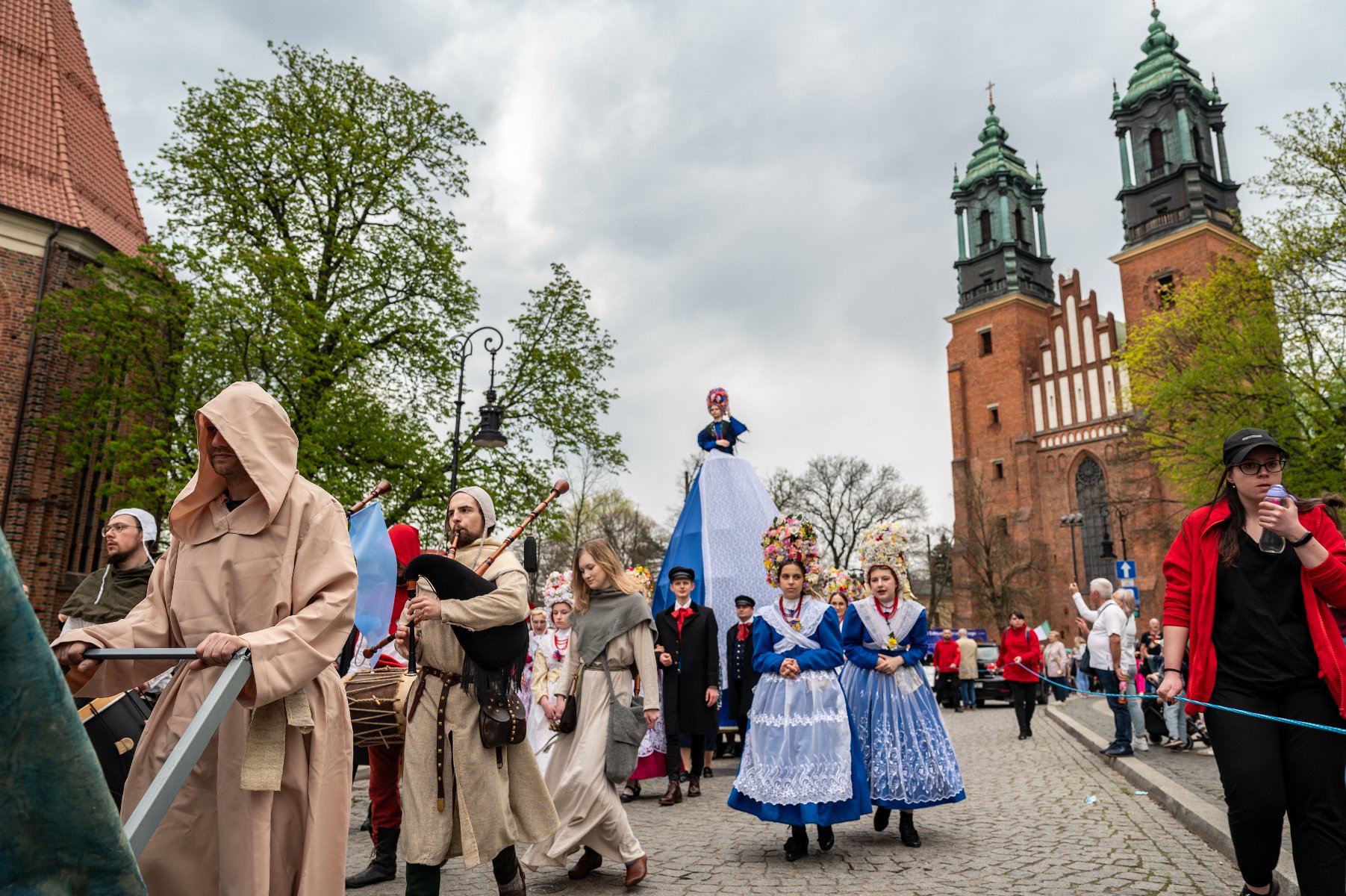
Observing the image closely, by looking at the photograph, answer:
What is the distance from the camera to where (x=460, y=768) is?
177 inches

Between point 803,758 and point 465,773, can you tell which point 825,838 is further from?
point 465,773

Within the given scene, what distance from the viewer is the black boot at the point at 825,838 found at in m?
6.17

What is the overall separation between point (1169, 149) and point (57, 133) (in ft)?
155

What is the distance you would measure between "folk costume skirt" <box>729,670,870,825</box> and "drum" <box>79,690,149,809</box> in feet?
11.7

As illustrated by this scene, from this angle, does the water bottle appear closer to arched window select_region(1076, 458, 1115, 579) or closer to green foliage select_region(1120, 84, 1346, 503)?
green foliage select_region(1120, 84, 1346, 503)

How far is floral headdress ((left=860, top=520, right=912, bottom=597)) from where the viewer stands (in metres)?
7.07

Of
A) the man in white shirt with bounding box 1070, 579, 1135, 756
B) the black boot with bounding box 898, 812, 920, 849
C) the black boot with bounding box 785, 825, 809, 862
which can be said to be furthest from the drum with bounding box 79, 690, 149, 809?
the man in white shirt with bounding box 1070, 579, 1135, 756

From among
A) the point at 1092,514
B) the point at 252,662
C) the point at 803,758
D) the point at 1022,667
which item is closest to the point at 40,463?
the point at 1022,667

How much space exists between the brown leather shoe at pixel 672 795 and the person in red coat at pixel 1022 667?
6.10 meters

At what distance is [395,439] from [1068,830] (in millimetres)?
16093

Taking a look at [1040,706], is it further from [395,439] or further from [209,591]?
[209,591]

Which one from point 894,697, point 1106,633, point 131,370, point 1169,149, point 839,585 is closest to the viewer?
point 894,697

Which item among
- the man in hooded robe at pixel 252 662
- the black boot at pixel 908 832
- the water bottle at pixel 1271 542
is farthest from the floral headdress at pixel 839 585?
the man in hooded robe at pixel 252 662

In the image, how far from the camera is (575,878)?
5.52 m
